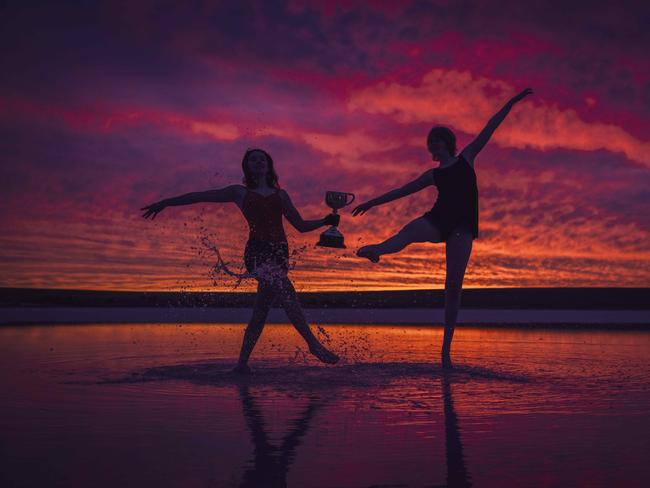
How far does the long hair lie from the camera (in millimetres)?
8836

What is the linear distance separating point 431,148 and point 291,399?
3.61 meters

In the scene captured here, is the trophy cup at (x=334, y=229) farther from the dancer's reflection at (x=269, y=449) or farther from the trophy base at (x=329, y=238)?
the dancer's reflection at (x=269, y=449)

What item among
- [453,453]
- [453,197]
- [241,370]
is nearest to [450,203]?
[453,197]

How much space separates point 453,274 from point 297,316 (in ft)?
6.06

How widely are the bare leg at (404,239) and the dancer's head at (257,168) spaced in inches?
55.3

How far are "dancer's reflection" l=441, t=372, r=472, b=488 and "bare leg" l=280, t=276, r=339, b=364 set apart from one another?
2.57 m

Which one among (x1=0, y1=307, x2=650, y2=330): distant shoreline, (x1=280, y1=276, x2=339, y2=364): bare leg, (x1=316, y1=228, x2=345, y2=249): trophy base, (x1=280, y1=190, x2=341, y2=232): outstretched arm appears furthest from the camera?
(x1=0, y1=307, x2=650, y2=330): distant shoreline

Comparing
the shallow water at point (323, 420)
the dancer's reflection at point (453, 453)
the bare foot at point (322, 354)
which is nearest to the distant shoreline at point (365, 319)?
the shallow water at point (323, 420)

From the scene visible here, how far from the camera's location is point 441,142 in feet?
28.9

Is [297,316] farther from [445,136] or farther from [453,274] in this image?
[445,136]

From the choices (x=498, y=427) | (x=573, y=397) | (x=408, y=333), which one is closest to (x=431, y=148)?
(x=573, y=397)

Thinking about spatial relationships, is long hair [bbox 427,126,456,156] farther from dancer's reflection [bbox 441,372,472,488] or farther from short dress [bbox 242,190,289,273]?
dancer's reflection [bbox 441,372,472,488]

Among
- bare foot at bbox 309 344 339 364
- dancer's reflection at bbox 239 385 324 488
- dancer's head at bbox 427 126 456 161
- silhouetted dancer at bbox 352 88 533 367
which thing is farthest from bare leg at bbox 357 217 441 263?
dancer's reflection at bbox 239 385 324 488

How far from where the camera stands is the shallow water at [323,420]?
4.07m
